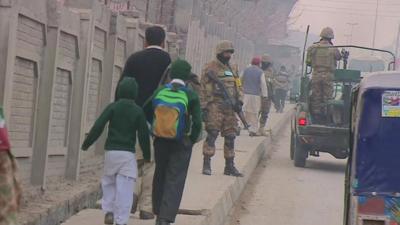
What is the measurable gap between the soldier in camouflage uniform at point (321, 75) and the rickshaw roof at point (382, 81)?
28.6 feet

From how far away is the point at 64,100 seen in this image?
1080 cm

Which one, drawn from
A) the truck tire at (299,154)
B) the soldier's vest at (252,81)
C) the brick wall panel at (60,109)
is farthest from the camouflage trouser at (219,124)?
the soldier's vest at (252,81)

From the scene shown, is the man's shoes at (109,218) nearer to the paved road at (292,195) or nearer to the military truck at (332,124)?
the paved road at (292,195)

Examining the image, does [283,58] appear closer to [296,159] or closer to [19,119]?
[296,159]

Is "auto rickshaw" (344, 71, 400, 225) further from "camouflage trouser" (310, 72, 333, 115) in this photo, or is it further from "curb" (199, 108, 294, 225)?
"camouflage trouser" (310, 72, 333, 115)

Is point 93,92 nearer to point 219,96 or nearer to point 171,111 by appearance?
point 219,96

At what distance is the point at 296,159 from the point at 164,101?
8.90 meters

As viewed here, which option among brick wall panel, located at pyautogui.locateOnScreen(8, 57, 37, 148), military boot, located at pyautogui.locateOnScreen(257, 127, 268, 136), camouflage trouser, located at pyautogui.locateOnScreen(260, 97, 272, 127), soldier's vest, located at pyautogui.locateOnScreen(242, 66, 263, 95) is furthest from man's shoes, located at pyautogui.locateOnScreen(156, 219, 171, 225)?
military boot, located at pyautogui.locateOnScreen(257, 127, 268, 136)

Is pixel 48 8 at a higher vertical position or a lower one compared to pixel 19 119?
higher

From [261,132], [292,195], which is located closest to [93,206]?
[292,195]

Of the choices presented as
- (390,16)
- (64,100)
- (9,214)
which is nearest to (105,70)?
(64,100)

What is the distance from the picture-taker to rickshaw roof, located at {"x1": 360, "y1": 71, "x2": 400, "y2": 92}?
21.6ft

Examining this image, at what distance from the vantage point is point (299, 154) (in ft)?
52.7

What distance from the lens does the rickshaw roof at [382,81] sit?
6.59 m
